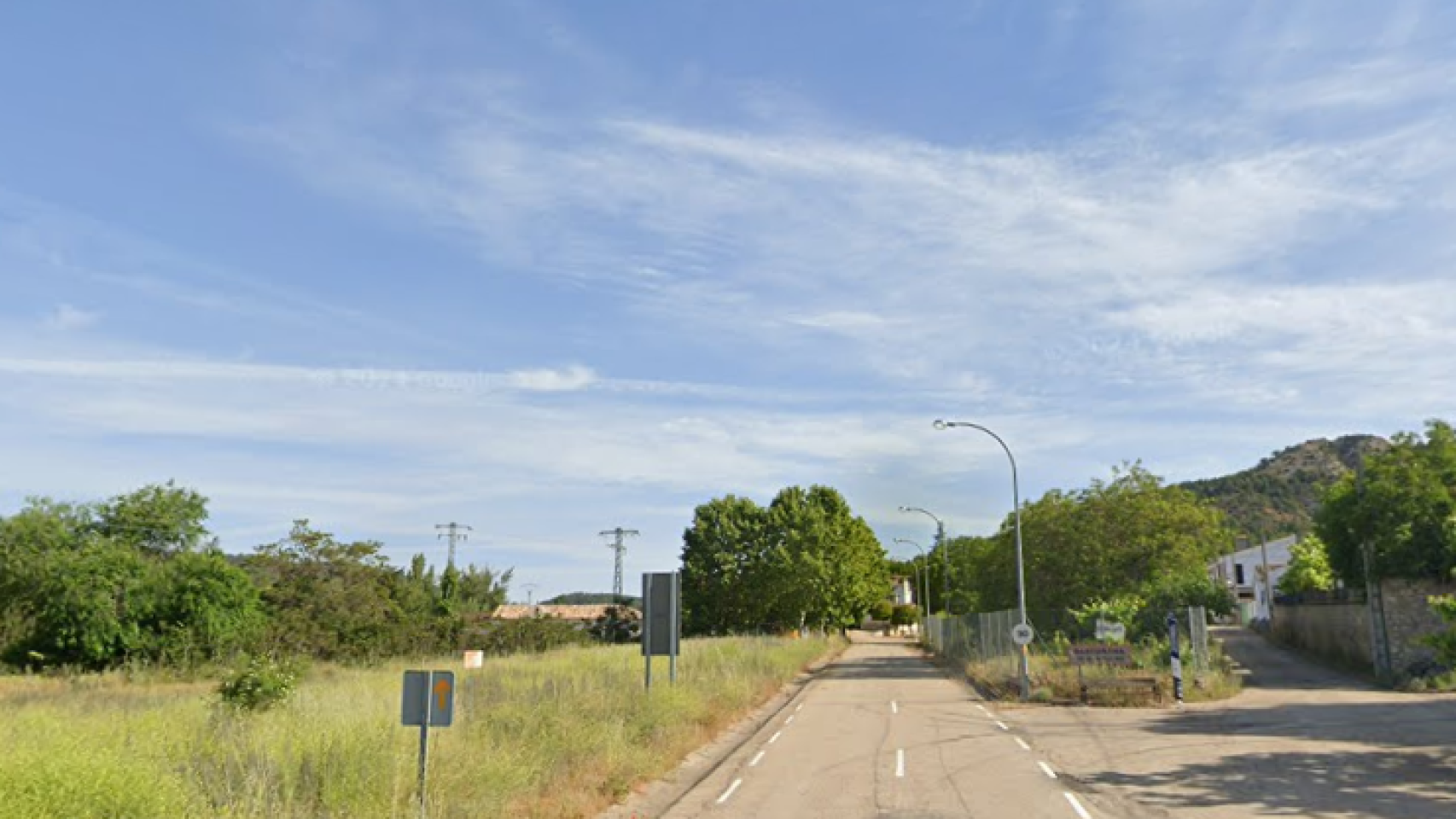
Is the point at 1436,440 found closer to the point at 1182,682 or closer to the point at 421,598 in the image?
the point at 1182,682

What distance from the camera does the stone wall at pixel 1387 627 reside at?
32.4 meters

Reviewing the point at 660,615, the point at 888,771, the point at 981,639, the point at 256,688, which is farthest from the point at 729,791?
the point at 981,639

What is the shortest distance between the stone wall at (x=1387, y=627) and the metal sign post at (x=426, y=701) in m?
27.5

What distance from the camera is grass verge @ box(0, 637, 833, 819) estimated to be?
24.8 ft

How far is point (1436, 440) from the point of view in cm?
3347

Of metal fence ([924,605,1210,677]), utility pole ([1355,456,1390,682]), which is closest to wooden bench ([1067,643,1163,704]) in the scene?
metal fence ([924,605,1210,677])

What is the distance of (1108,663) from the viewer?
29547mm

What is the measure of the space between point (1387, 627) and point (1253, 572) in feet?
261

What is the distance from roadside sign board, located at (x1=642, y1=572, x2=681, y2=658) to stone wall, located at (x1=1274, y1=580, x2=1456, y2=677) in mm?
20651

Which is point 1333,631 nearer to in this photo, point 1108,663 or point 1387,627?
point 1387,627

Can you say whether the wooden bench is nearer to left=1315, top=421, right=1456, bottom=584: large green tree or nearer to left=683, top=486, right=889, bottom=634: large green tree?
left=1315, top=421, right=1456, bottom=584: large green tree

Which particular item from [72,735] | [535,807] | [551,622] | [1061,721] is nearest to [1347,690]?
[1061,721]

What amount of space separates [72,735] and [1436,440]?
38125 mm

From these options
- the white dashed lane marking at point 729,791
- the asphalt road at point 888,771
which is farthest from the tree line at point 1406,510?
the white dashed lane marking at point 729,791
